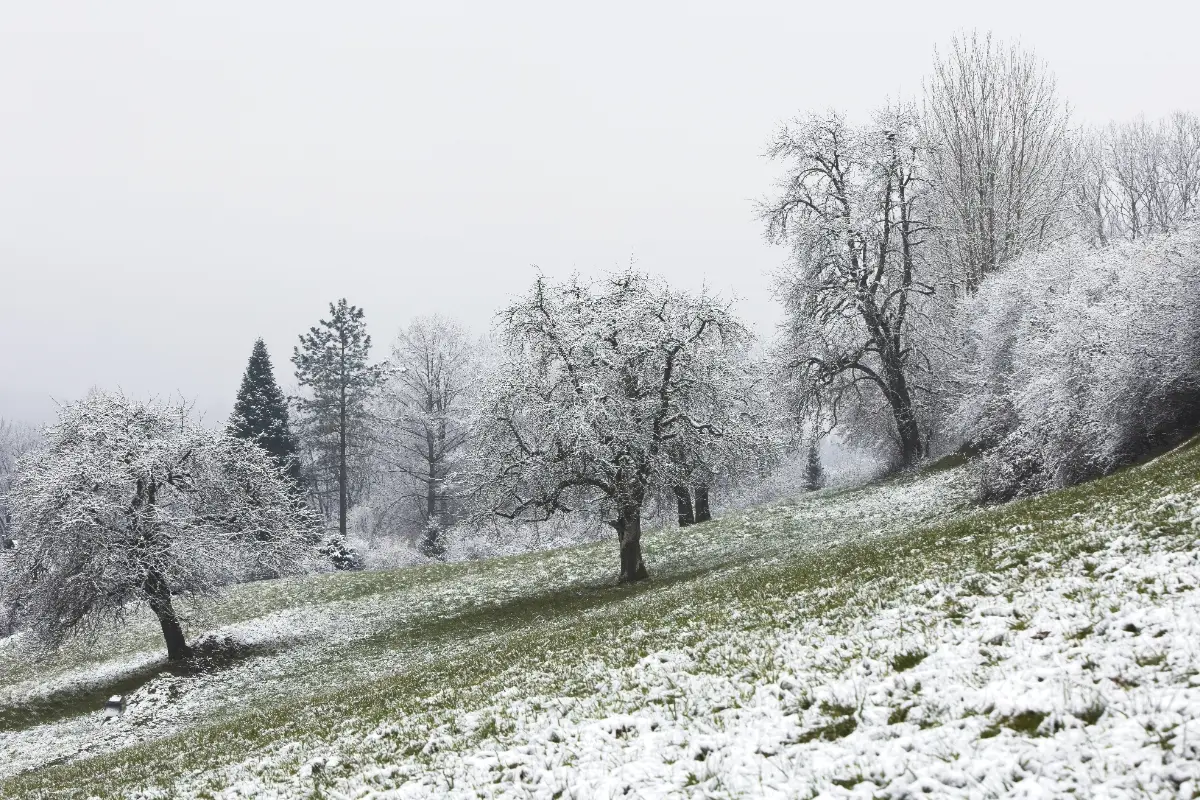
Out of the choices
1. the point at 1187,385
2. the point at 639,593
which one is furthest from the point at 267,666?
the point at 1187,385

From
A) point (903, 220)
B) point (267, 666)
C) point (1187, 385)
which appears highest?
point (903, 220)

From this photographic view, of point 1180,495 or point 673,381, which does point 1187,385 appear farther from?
point 673,381

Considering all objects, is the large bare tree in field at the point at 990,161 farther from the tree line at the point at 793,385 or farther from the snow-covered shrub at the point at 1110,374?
the snow-covered shrub at the point at 1110,374

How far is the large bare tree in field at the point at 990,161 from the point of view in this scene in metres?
43.4

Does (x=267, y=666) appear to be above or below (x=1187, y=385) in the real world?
below

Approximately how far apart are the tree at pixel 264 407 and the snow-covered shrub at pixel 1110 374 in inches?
1894

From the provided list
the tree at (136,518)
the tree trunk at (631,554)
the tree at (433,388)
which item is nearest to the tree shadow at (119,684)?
the tree at (136,518)

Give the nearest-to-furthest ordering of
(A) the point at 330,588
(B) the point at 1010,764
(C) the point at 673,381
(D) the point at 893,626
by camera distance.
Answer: (B) the point at 1010,764, (D) the point at 893,626, (C) the point at 673,381, (A) the point at 330,588

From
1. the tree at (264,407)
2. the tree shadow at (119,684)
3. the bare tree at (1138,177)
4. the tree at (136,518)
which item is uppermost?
the bare tree at (1138,177)

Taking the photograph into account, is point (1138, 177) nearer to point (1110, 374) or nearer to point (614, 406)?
point (1110, 374)

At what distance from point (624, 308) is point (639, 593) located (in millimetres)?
9825

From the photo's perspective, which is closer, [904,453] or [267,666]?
[267,666]

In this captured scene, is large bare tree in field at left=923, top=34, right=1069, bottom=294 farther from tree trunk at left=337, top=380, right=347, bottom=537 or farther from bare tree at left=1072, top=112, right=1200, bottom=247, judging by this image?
tree trunk at left=337, top=380, right=347, bottom=537

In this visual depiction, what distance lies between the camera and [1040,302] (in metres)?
32.4
